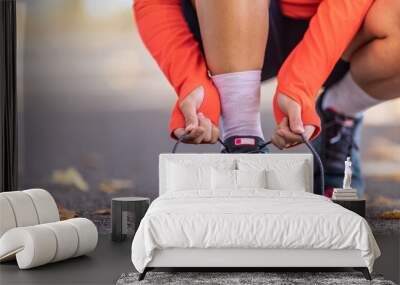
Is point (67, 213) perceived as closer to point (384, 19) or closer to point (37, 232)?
point (37, 232)

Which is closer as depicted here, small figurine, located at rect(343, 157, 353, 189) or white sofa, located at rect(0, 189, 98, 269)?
white sofa, located at rect(0, 189, 98, 269)

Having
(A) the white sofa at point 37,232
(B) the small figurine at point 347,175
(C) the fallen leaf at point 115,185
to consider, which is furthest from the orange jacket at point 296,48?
(A) the white sofa at point 37,232

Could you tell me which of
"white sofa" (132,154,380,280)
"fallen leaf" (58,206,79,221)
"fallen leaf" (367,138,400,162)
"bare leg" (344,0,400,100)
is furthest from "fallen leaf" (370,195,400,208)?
"fallen leaf" (58,206,79,221)

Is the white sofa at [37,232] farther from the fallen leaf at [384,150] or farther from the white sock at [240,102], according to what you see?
the fallen leaf at [384,150]

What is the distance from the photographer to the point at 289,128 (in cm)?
627

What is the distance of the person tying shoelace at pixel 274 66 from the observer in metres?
6.17

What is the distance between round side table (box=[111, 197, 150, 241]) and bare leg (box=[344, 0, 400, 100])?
2.39m

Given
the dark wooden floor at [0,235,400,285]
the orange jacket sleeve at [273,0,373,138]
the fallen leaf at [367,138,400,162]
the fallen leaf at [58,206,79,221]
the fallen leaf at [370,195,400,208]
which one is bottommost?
the dark wooden floor at [0,235,400,285]

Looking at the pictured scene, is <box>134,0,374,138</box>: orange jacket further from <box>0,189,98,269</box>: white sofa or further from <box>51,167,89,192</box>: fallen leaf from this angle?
<box>0,189,98,269</box>: white sofa

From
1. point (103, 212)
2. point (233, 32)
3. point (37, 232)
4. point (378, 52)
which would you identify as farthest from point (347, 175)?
point (37, 232)

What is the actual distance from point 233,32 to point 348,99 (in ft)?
4.27

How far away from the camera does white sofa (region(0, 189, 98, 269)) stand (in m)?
4.73

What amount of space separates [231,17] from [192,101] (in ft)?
2.90

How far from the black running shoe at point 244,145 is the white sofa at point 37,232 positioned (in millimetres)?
1659
